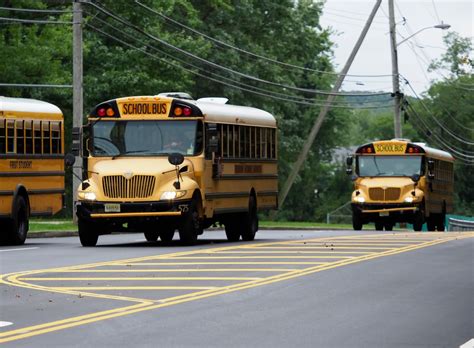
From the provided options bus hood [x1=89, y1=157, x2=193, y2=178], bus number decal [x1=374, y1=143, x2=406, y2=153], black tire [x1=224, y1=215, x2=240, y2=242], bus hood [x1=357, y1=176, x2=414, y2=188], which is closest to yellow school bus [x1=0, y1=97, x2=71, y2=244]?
bus hood [x1=89, y1=157, x2=193, y2=178]

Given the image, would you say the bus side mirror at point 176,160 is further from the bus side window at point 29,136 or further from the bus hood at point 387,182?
the bus hood at point 387,182

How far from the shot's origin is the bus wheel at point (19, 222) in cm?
2683

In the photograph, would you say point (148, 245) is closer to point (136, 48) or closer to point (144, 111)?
point (144, 111)

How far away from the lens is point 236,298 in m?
14.8

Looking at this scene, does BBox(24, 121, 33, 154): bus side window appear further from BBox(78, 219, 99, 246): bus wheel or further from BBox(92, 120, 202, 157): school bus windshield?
BBox(78, 219, 99, 246): bus wheel

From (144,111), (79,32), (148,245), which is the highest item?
(79,32)

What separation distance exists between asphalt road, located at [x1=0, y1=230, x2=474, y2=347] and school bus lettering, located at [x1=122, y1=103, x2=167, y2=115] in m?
3.78

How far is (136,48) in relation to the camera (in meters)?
55.2

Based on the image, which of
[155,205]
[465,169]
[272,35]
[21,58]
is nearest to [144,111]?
[155,205]

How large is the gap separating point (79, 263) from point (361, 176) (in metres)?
24.9

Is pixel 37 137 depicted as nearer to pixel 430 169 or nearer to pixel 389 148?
pixel 389 148

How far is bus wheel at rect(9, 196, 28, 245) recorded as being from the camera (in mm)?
26828

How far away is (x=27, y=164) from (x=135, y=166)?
2824mm

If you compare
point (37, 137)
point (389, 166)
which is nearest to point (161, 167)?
point (37, 137)
